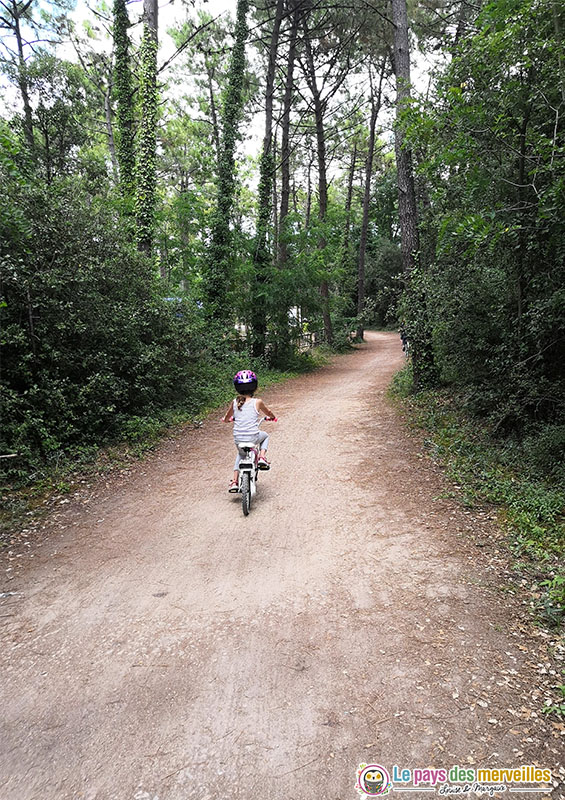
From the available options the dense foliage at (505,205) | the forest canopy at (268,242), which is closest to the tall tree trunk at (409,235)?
the forest canopy at (268,242)

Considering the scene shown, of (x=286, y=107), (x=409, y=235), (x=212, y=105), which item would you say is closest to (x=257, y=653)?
(x=409, y=235)

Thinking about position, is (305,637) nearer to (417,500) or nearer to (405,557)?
(405,557)

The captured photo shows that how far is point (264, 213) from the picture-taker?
15.6 metres

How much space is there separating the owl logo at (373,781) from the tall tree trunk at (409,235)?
27.8 ft

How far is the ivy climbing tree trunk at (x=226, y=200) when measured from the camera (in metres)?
14.7

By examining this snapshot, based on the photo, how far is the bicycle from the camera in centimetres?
518

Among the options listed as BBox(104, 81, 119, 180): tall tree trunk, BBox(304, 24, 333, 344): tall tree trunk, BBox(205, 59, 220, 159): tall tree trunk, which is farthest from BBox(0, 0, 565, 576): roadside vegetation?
BBox(205, 59, 220, 159): tall tree trunk

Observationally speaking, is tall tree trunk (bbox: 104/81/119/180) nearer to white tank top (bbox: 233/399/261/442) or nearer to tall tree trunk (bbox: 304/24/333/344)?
tall tree trunk (bbox: 304/24/333/344)

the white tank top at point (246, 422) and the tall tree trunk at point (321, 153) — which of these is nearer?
the white tank top at point (246, 422)

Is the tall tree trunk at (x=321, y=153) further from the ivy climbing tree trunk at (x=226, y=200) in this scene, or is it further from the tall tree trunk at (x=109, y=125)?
the tall tree trunk at (x=109, y=125)

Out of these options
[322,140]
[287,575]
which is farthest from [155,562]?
[322,140]

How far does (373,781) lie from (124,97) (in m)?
16.8

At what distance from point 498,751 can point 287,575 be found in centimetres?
200

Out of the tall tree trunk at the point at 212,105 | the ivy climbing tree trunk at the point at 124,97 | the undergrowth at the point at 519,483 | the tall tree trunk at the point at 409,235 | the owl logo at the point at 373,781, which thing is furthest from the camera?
the tall tree trunk at the point at 212,105
